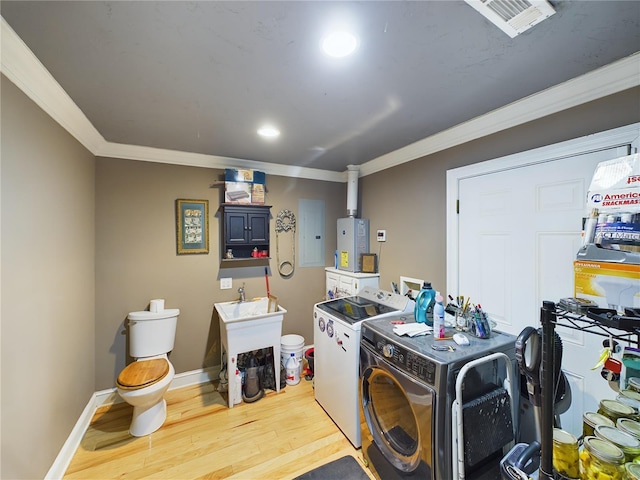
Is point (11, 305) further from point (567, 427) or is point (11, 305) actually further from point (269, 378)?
point (567, 427)

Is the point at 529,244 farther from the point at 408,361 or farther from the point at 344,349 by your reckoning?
the point at 344,349

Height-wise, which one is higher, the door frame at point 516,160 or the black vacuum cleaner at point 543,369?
the door frame at point 516,160

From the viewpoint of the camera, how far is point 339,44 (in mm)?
1118

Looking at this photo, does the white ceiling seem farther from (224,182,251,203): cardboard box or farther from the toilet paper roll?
the toilet paper roll

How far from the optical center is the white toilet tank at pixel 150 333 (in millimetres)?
2285

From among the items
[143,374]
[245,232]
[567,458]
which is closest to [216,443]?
[143,374]

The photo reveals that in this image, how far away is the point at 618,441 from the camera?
84 cm

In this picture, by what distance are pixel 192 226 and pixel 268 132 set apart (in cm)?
127

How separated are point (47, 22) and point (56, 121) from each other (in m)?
0.81

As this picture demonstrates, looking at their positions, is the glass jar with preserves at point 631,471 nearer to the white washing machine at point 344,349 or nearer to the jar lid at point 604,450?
the jar lid at point 604,450

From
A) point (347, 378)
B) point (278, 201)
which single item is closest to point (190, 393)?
point (347, 378)

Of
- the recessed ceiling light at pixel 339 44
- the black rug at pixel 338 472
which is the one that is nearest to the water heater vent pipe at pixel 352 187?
the recessed ceiling light at pixel 339 44

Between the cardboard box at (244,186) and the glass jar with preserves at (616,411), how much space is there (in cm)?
268

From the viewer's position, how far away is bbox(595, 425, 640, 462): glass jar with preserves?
81 centimetres
